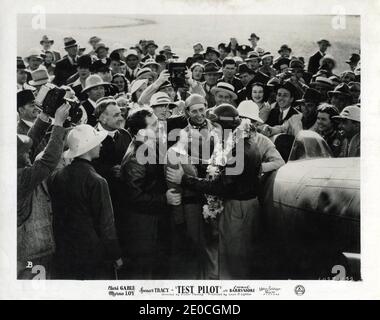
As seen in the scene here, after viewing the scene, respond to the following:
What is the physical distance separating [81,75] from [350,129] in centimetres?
270

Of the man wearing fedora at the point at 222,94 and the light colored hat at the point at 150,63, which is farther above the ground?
the light colored hat at the point at 150,63

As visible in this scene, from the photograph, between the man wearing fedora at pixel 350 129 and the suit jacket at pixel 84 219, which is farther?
the man wearing fedora at pixel 350 129

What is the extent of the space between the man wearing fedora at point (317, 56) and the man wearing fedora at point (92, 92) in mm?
2014

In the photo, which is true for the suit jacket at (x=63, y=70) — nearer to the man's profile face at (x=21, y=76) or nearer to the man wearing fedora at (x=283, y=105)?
the man's profile face at (x=21, y=76)

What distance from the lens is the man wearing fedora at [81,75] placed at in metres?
5.54

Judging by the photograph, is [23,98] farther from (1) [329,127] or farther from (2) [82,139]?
(1) [329,127]

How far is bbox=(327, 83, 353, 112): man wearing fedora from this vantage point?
5.55 metres

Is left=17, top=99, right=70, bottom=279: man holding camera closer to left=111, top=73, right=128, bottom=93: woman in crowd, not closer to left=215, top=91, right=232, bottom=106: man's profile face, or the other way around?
left=111, top=73, right=128, bottom=93: woman in crowd

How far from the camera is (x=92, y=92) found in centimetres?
553

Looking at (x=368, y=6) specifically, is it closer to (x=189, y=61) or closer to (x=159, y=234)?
(x=189, y=61)

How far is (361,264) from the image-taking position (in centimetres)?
552

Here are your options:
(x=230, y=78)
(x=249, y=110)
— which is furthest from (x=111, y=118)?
(x=249, y=110)

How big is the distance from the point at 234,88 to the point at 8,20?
232 cm

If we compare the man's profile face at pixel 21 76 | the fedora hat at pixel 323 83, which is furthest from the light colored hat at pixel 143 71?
the fedora hat at pixel 323 83
